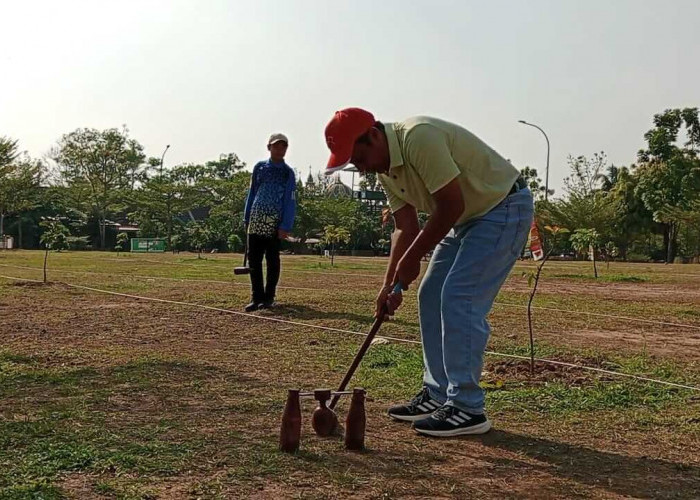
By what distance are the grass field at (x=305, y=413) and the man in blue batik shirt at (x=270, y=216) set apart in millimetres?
745

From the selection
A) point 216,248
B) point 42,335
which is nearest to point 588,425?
point 42,335

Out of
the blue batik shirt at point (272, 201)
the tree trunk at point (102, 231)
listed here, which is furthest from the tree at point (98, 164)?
the blue batik shirt at point (272, 201)

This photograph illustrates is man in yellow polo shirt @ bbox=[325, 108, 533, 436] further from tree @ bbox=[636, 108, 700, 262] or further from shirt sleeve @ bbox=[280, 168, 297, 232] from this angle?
tree @ bbox=[636, 108, 700, 262]

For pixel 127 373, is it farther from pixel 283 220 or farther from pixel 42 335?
pixel 283 220

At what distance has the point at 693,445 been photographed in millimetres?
3275

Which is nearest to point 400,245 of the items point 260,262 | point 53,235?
point 260,262

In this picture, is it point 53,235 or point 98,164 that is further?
point 98,164

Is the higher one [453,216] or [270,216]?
[270,216]

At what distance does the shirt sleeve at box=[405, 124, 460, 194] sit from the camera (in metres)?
3.22

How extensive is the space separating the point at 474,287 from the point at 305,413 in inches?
39.5

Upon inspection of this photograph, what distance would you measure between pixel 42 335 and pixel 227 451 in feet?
12.0

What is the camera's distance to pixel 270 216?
816cm

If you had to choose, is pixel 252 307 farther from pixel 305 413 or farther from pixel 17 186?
pixel 17 186

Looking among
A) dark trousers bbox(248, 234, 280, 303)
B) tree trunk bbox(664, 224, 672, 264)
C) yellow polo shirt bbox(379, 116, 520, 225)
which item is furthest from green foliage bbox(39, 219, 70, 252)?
tree trunk bbox(664, 224, 672, 264)
